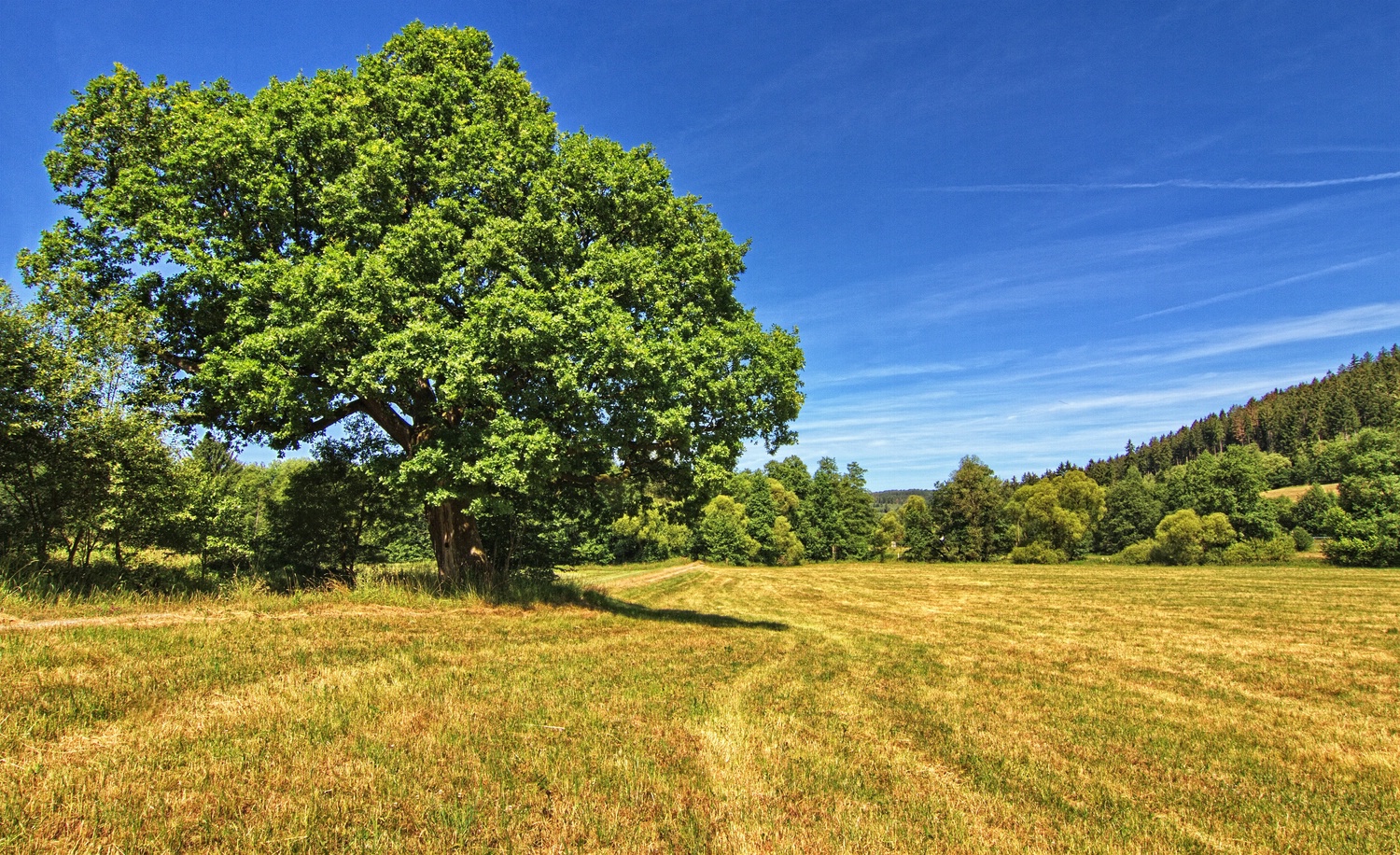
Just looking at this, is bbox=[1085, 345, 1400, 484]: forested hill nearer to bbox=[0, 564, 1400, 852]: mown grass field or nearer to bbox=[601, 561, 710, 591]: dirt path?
bbox=[601, 561, 710, 591]: dirt path

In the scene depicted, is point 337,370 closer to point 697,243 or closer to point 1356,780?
point 697,243

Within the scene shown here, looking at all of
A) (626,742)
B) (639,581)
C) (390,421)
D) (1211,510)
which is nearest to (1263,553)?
(1211,510)

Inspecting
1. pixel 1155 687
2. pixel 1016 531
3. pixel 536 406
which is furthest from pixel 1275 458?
pixel 536 406

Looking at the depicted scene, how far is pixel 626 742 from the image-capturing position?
6926mm

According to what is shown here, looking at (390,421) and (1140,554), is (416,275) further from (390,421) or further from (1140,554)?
(1140,554)

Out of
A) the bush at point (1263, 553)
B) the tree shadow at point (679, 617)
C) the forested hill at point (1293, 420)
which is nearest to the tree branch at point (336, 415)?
the tree shadow at point (679, 617)

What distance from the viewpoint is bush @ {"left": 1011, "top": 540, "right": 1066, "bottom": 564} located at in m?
81.2

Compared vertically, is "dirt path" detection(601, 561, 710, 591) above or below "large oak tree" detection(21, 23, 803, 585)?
below

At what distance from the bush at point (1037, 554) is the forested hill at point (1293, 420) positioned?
223 feet

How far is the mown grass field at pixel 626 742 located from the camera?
4840 millimetres

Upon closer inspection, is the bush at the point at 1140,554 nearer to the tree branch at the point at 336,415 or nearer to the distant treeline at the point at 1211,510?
the distant treeline at the point at 1211,510

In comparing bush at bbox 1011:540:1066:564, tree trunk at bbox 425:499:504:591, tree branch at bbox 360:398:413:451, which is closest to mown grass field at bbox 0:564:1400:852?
tree trunk at bbox 425:499:504:591

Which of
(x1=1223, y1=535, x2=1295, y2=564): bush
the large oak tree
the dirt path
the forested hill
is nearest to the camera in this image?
the large oak tree

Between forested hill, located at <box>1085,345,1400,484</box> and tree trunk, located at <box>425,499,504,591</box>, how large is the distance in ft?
490
